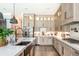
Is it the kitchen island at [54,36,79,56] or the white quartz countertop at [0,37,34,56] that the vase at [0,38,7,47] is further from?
the kitchen island at [54,36,79,56]

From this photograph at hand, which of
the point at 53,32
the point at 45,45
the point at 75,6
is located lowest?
the point at 45,45

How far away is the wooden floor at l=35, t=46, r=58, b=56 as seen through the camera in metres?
1.95

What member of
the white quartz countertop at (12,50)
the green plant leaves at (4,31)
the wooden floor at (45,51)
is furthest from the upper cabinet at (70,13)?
the green plant leaves at (4,31)

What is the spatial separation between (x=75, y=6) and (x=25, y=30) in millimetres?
792

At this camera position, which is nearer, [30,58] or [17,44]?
[30,58]

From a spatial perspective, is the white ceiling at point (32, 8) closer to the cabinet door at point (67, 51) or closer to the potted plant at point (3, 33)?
the potted plant at point (3, 33)

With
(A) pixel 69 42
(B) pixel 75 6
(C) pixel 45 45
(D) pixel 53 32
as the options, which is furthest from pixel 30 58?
(B) pixel 75 6

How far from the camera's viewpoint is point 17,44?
2.06 metres

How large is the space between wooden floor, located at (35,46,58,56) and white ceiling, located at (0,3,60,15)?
0.51 m

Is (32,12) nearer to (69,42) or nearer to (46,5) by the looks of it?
(46,5)

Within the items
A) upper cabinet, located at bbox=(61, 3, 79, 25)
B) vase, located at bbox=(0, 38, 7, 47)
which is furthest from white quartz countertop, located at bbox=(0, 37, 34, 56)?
upper cabinet, located at bbox=(61, 3, 79, 25)

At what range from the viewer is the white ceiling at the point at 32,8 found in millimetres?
1914

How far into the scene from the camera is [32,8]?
194cm

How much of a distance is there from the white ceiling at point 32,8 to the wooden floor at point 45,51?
505 mm
